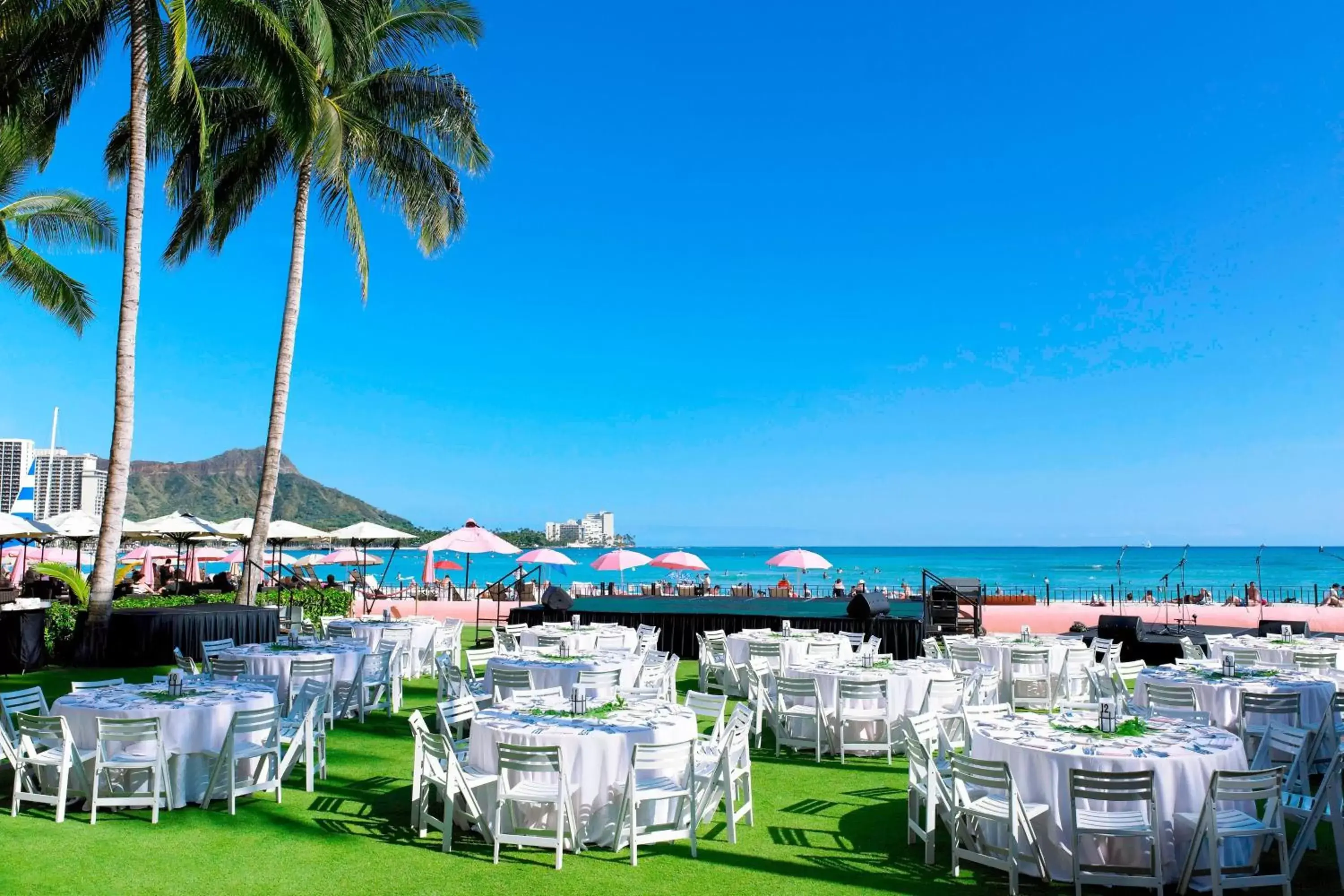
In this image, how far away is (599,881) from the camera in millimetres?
5965

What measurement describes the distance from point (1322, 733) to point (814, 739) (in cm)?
470

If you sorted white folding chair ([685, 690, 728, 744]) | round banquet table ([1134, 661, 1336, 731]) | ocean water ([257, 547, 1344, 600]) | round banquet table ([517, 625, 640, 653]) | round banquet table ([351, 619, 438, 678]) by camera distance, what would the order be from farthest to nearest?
ocean water ([257, 547, 1344, 600]) → round banquet table ([351, 619, 438, 678]) → round banquet table ([517, 625, 640, 653]) → round banquet table ([1134, 661, 1336, 731]) → white folding chair ([685, 690, 728, 744])

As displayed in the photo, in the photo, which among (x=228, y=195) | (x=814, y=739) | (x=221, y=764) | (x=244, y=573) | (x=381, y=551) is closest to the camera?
(x=221, y=764)

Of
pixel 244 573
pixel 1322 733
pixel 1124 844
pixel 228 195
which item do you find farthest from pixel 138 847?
pixel 228 195

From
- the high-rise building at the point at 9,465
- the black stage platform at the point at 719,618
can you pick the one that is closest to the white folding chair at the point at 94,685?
the black stage platform at the point at 719,618

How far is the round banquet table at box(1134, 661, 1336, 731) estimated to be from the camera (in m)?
9.60

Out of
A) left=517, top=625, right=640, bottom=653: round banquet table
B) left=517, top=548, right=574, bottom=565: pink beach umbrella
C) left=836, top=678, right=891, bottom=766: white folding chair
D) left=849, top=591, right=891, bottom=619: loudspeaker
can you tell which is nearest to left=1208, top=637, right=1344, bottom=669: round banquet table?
left=836, top=678, right=891, bottom=766: white folding chair

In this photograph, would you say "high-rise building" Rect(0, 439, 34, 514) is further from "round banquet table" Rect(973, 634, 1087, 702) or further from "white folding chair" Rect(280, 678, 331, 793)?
"round banquet table" Rect(973, 634, 1087, 702)

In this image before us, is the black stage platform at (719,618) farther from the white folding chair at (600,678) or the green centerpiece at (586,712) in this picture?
the green centerpiece at (586,712)

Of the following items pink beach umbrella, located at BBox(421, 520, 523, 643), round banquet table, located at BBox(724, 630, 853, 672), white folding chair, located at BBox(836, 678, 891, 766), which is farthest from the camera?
pink beach umbrella, located at BBox(421, 520, 523, 643)

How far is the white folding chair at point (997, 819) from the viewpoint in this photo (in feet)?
19.1

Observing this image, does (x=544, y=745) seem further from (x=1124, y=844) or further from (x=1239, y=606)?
(x=1239, y=606)

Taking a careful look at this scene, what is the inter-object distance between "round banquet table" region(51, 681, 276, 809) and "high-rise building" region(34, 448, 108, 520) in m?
53.0

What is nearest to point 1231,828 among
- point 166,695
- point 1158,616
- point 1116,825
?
point 1116,825
